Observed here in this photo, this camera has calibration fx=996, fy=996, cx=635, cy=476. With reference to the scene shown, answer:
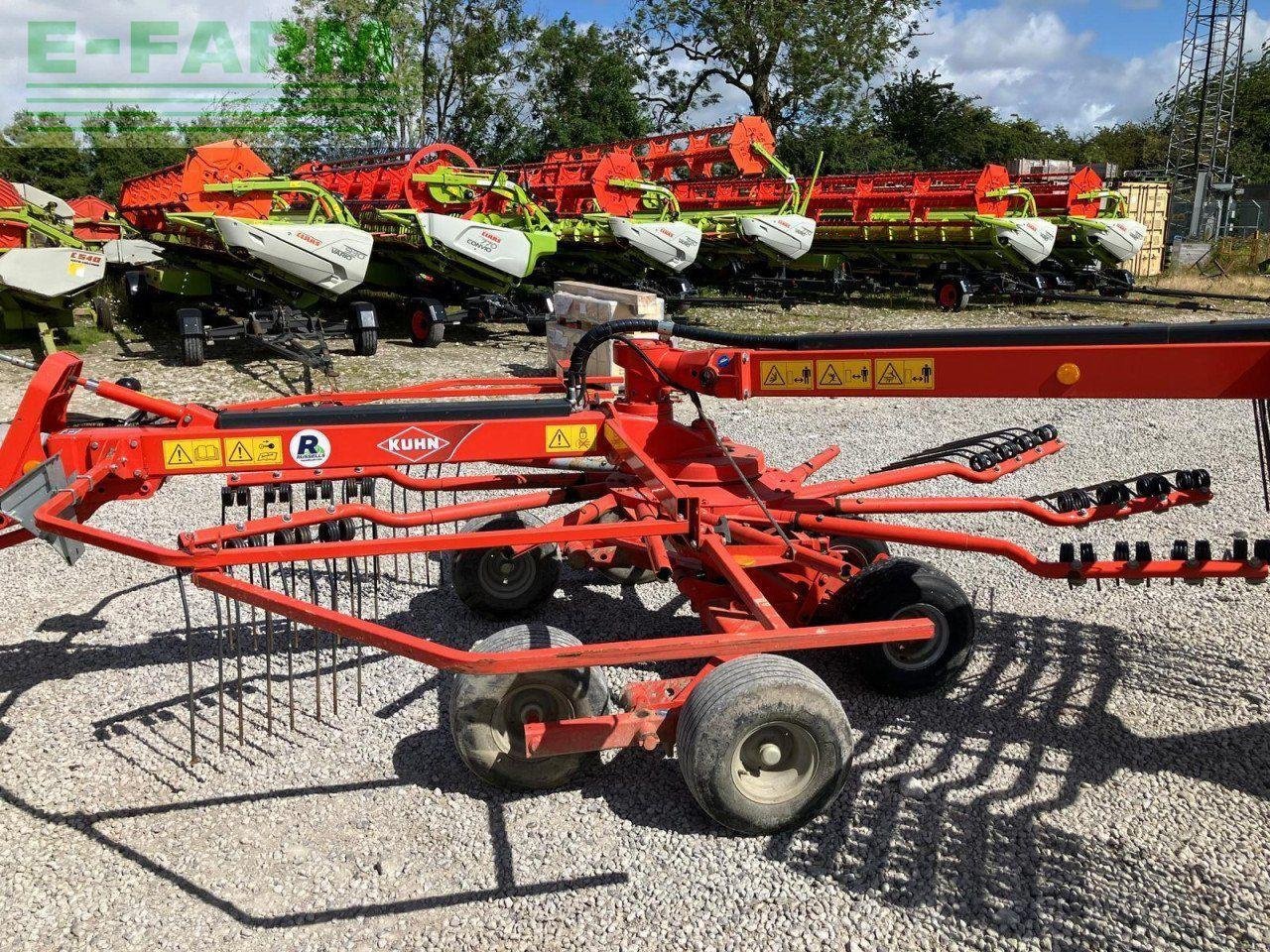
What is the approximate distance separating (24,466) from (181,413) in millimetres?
567

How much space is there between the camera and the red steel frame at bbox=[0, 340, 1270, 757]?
10.1 ft

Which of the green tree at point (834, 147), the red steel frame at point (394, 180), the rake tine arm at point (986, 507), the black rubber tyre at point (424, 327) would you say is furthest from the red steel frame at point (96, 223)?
the green tree at point (834, 147)

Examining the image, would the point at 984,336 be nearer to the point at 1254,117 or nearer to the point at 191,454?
the point at 191,454

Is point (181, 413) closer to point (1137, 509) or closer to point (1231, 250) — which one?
point (1137, 509)

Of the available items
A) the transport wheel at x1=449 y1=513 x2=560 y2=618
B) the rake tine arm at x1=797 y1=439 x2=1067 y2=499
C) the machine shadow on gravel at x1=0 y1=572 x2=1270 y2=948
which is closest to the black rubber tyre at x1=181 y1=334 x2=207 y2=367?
the machine shadow on gravel at x1=0 y1=572 x2=1270 y2=948

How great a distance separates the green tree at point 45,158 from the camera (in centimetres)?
3183

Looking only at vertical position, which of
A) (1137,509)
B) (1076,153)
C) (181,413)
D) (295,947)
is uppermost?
(1076,153)

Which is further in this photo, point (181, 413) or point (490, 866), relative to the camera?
point (181, 413)

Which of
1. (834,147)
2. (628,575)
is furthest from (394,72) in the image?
(628,575)

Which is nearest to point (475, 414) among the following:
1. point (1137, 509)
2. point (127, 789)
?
point (127, 789)

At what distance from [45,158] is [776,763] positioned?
124 feet

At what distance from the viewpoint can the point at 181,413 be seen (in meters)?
3.68

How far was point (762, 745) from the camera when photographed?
124 inches

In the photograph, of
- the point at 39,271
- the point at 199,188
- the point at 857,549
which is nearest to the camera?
the point at 857,549
